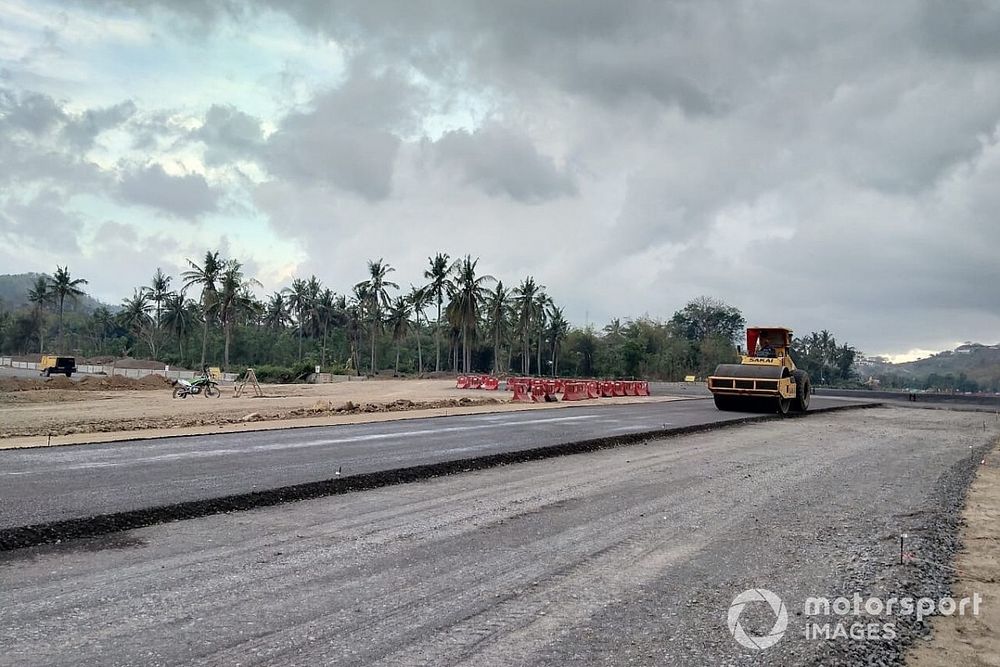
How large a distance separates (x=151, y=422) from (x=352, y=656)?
16.4m

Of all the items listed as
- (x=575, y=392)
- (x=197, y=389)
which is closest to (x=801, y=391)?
(x=575, y=392)

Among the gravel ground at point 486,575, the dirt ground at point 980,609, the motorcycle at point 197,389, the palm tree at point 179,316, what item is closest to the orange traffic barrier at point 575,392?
the motorcycle at point 197,389

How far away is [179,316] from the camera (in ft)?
277

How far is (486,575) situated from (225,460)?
657 cm

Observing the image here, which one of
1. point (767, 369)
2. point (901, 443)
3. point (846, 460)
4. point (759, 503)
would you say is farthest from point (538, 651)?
point (767, 369)

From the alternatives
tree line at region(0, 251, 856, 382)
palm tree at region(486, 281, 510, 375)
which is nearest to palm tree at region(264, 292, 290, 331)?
tree line at region(0, 251, 856, 382)

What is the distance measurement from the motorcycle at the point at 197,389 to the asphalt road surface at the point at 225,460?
20881 millimetres

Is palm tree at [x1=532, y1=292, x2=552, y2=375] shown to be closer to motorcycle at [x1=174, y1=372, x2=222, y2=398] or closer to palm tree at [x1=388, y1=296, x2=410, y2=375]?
palm tree at [x1=388, y1=296, x2=410, y2=375]

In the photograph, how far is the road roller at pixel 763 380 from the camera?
74.9 ft

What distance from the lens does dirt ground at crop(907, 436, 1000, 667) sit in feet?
13.5

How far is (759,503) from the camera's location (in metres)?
8.23

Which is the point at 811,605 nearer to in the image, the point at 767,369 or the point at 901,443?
the point at 901,443

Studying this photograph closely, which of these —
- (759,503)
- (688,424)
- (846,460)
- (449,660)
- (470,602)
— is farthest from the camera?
(688,424)

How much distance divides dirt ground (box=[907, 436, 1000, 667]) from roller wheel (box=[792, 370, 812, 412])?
1674 centimetres
